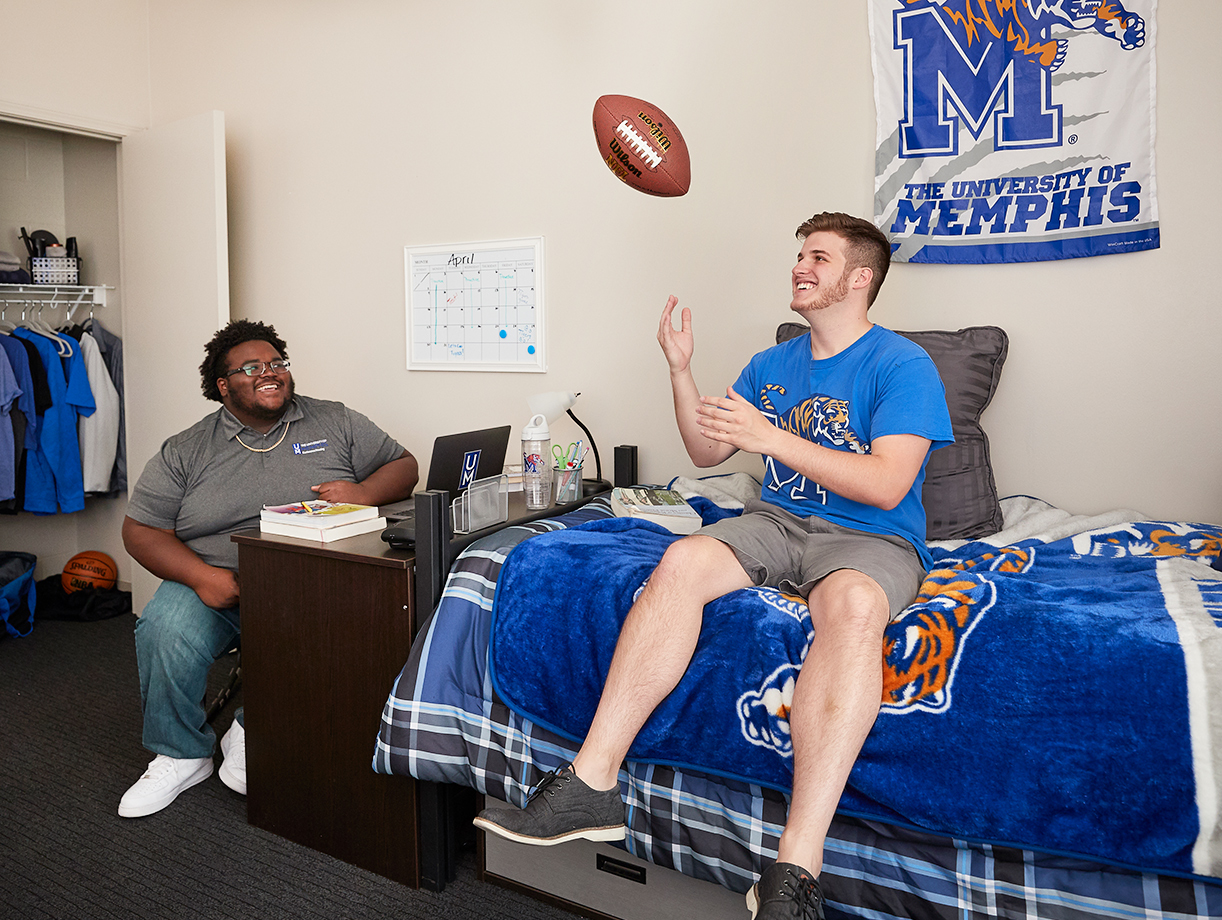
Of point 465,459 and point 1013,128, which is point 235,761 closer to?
point 465,459

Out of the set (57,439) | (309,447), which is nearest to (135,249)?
(57,439)

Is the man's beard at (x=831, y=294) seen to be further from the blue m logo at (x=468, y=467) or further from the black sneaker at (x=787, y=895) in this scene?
the black sneaker at (x=787, y=895)

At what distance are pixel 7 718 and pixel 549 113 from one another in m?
2.38

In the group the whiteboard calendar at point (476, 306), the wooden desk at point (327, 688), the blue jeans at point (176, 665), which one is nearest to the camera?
the wooden desk at point (327, 688)

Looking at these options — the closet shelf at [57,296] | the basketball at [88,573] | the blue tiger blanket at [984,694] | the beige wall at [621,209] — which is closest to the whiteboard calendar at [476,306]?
the beige wall at [621,209]

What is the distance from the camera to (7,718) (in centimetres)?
255

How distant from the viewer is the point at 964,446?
2004 mm

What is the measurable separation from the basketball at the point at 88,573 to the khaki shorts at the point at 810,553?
124 inches

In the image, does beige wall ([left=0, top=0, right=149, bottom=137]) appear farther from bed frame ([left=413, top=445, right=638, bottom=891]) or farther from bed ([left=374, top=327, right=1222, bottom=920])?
bed ([left=374, top=327, right=1222, bottom=920])

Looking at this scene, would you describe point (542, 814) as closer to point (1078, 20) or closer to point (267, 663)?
point (267, 663)

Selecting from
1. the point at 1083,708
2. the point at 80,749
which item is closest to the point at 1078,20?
the point at 1083,708

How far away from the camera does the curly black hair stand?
2400 mm

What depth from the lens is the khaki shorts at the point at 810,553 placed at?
153 centimetres

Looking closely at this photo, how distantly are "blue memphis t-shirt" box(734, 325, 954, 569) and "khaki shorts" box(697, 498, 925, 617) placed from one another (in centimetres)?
4
